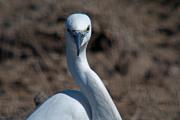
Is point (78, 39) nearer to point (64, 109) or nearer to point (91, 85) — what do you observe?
point (91, 85)

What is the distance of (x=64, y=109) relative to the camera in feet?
18.0

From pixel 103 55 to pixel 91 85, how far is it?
3689 mm

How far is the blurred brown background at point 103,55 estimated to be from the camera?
8.32 m

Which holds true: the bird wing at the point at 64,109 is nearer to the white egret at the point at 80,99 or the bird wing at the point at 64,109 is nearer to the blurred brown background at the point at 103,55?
the white egret at the point at 80,99

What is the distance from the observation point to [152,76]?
29.0 ft

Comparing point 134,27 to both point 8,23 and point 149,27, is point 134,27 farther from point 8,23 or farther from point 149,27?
point 8,23

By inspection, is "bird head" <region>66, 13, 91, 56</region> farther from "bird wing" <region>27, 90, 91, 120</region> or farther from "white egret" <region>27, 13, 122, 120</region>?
"bird wing" <region>27, 90, 91, 120</region>

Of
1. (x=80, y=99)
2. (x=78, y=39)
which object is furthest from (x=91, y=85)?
(x=78, y=39)

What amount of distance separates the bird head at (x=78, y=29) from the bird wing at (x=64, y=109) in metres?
0.41

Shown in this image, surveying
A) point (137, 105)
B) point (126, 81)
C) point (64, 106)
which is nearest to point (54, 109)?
point (64, 106)

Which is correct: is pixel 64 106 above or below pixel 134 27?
above

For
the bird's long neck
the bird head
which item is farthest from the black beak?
the bird's long neck

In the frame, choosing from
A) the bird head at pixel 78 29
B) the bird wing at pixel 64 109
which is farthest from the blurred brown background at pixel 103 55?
the bird head at pixel 78 29

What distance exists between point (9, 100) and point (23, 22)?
1.49m
